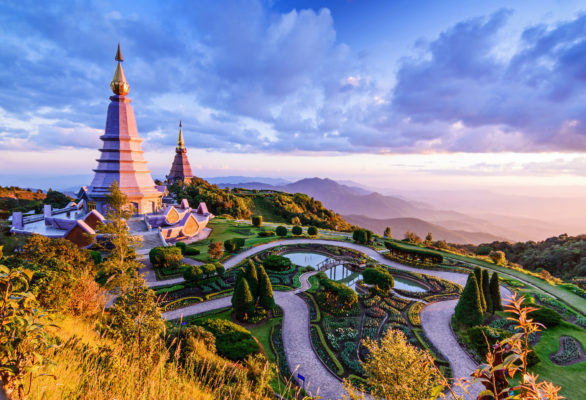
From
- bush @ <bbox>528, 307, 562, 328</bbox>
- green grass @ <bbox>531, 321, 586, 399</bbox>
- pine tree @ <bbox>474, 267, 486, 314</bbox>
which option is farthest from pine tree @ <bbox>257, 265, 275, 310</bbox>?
bush @ <bbox>528, 307, 562, 328</bbox>

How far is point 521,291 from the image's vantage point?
74.6ft

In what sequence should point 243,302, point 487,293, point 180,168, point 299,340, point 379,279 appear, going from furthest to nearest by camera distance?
point 180,168 → point 379,279 → point 487,293 → point 243,302 → point 299,340

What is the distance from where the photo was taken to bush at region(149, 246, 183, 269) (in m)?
24.4

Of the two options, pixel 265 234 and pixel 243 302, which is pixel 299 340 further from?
pixel 265 234

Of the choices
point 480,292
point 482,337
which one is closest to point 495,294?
point 480,292

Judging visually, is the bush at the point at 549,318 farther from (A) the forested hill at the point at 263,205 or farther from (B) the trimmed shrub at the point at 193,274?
(A) the forested hill at the point at 263,205

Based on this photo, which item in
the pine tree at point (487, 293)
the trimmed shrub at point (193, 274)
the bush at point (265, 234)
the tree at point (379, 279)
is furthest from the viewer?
the bush at point (265, 234)

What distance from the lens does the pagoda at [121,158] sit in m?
32.2

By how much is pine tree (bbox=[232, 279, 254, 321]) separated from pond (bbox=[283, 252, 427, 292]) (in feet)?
34.8

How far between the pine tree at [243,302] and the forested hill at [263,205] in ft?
127

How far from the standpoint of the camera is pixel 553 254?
114 ft

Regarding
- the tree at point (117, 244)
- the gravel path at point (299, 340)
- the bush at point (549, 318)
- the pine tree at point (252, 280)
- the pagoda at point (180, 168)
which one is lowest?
the gravel path at point (299, 340)

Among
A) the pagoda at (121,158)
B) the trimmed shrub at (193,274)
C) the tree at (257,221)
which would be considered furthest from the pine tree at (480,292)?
the pagoda at (121,158)

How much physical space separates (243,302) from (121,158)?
26.5m
